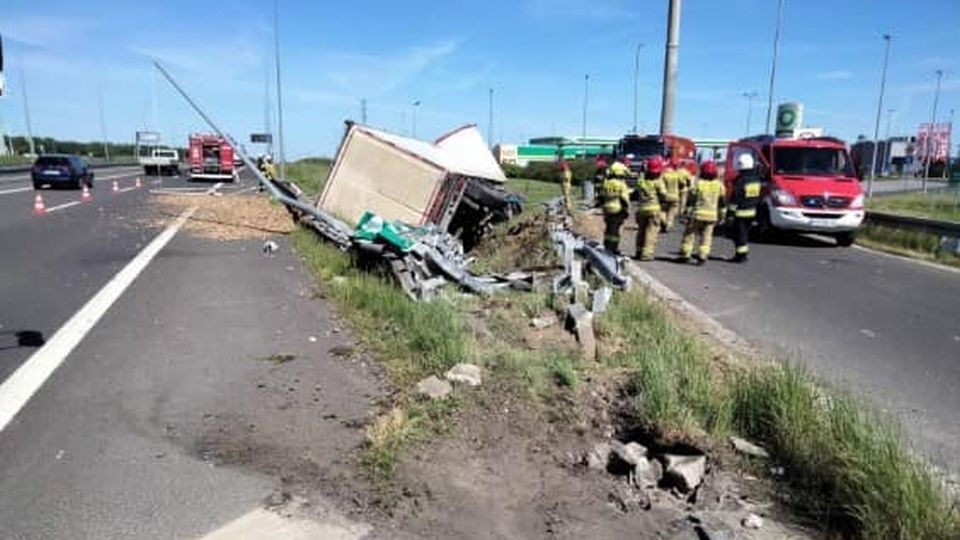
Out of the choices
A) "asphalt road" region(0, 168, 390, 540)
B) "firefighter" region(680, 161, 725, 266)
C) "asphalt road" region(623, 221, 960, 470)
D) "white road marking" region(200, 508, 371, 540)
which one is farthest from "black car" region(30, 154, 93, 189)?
"white road marking" region(200, 508, 371, 540)

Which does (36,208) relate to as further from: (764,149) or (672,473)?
(672,473)

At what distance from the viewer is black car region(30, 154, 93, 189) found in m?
32.7

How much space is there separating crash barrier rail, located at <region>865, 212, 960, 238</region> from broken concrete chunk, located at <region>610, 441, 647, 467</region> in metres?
13.1

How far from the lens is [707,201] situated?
40.0ft

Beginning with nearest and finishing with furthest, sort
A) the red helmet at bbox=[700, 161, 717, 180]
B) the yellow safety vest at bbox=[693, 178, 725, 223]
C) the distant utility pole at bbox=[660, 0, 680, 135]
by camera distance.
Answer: the yellow safety vest at bbox=[693, 178, 725, 223]
the red helmet at bbox=[700, 161, 717, 180]
the distant utility pole at bbox=[660, 0, 680, 135]

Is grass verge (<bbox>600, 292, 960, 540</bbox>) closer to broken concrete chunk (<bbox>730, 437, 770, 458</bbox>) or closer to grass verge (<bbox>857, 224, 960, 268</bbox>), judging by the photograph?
broken concrete chunk (<bbox>730, 437, 770, 458</bbox>)

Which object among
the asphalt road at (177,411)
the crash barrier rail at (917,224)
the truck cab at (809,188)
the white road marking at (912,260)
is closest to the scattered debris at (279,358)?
the asphalt road at (177,411)

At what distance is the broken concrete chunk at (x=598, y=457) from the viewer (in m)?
4.39

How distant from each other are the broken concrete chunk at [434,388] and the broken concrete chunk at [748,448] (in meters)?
1.84

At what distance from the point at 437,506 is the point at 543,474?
71cm

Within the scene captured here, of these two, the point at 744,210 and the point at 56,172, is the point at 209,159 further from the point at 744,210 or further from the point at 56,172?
the point at 744,210

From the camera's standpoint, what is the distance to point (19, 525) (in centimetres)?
357

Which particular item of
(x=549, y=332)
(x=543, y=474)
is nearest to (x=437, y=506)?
(x=543, y=474)

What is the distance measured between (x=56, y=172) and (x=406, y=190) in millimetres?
24659
